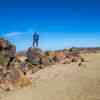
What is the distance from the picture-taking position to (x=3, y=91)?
17656 mm

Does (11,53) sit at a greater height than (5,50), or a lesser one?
lesser

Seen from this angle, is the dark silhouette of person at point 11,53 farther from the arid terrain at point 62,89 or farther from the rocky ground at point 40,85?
the arid terrain at point 62,89

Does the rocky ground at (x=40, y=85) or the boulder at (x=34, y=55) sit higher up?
the boulder at (x=34, y=55)

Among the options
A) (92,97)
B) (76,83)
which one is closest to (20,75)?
(76,83)

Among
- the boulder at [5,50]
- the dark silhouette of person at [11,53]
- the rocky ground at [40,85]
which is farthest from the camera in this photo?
the dark silhouette of person at [11,53]

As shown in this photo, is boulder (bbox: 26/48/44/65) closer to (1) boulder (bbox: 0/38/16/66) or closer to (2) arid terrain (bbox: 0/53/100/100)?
(2) arid terrain (bbox: 0/53/100/100)

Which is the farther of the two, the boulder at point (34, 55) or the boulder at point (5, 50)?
the boulder at point (34, 55)

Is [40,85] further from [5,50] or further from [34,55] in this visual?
[34,55]

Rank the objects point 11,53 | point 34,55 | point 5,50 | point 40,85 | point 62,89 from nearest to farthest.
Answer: point 62,89 → point 40,85 → point 5,50 → point 11,53 → point 34,55

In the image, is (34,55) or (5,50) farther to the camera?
(34,55)

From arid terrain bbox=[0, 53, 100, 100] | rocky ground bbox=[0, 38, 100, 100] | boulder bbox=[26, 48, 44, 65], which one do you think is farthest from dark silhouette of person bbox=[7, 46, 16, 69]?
boulder bbox=[26, 48, 44, 65]

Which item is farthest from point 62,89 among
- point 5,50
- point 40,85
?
point 5,50

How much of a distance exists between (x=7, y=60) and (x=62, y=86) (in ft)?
19.9

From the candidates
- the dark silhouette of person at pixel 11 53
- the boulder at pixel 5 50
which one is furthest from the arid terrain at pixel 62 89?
the boulder at pixel 5 50
